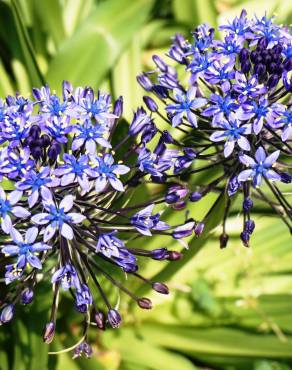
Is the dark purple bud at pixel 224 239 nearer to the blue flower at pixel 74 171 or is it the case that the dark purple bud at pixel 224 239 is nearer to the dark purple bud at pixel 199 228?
the dark purple bud at pixel 199 228

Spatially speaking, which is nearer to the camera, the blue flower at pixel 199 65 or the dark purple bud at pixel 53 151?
the dark purple bud at pixel 53 151

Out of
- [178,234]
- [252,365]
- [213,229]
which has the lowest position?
[252,365]

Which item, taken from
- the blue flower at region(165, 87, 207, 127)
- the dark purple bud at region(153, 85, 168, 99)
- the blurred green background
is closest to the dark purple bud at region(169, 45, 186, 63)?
the dark purple bud at region(153, 85, 168, 99)

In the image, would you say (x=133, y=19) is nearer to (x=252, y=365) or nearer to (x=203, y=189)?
(x=203, y=189)

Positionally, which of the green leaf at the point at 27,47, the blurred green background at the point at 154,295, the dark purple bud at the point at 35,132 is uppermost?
the green leaf at the point at 27,47

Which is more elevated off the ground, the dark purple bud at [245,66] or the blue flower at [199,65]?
the blue flower at [199,65]

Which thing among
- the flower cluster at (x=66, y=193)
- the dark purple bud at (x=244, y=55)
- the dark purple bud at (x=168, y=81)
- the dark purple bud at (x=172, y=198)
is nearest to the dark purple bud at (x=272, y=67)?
the dark purple bud at (x=244, y=55)

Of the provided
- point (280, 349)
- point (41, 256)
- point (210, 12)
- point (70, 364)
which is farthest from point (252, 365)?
point (210, 12)
